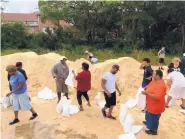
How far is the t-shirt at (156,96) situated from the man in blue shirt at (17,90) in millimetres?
2438

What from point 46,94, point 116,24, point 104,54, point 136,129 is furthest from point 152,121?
point 116,24

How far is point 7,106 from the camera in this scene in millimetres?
7629

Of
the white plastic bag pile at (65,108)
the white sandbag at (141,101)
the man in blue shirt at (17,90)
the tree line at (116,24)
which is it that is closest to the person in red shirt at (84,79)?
the white plastic bag pile at (65,108)

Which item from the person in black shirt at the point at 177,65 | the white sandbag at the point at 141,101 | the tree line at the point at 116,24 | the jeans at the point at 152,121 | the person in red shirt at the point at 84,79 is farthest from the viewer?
the tree line at the point at 116,24

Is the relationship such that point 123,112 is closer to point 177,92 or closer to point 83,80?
point 83,80

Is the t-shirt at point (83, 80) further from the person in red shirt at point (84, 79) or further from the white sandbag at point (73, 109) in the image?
the white sandbag at point (73, 109)

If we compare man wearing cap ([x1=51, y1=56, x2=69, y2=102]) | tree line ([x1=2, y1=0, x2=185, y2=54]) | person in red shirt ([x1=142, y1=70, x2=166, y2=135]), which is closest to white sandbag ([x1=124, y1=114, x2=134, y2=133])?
person in red shirt ([x1=142, y1=70, x2=166, y2=135])

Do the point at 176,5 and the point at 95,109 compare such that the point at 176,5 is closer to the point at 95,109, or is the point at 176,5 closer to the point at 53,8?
the point at 53,8

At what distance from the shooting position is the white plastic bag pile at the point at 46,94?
8.50 meters

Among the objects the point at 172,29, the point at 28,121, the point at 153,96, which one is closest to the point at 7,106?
the point at 28,121

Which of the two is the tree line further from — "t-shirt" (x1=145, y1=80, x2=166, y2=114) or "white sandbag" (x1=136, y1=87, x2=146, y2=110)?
"t-shirt" (x1=145, y1=80, x2=166, y2=114)

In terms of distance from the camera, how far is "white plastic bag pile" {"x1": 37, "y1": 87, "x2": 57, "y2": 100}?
8.50 meters

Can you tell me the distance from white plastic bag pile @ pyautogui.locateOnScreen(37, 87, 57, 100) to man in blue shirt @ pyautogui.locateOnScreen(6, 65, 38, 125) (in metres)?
1.84

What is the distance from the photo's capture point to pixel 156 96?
5.70 metres
